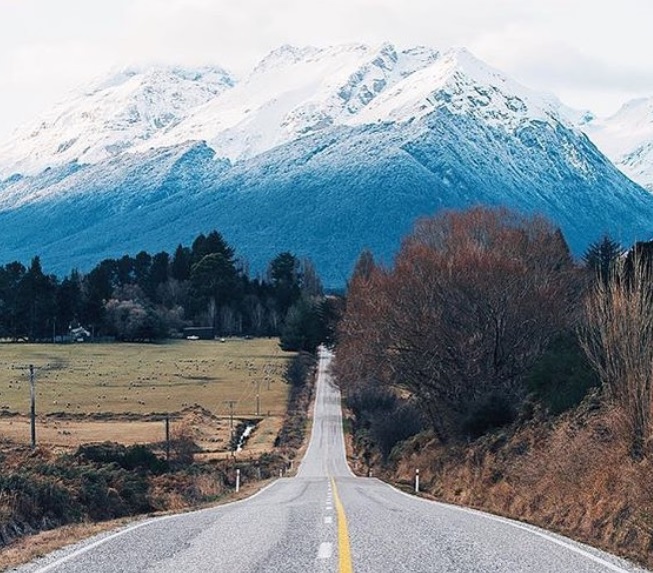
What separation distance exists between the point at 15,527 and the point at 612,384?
13.0 meters

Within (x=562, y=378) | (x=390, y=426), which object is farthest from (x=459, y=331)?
(x=390, y=426)

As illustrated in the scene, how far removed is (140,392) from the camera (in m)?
93.7

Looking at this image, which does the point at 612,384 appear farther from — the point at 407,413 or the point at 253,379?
the point at 253,379

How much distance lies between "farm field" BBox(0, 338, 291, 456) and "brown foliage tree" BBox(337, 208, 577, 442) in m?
20.7

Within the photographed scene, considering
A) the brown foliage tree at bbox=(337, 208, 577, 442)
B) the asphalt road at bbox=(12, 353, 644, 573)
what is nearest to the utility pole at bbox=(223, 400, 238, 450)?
the brown foliage tree at bbox=(337, 208, 577, 442)

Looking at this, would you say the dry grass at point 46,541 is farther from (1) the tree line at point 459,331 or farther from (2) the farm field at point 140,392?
(2) the farm field at point 140,392

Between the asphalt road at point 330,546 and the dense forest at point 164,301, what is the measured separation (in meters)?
101

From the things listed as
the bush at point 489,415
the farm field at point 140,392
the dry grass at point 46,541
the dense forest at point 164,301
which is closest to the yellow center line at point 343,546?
the dry grass at point 46,541

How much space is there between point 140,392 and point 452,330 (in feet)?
166

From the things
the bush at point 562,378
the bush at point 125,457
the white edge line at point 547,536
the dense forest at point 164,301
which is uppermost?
the dense forest at point 164,301

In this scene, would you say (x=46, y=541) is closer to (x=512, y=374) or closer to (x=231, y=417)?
(x=512, y=374)

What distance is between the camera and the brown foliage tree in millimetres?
48156

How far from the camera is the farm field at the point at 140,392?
72750mm

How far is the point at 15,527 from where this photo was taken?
711 inches
